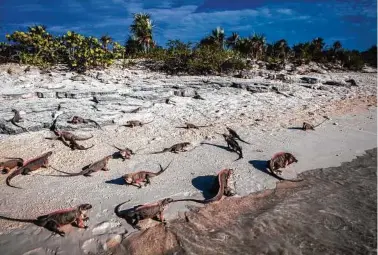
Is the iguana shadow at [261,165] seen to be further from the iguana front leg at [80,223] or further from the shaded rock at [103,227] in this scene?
the iguana front leg at [80,223]

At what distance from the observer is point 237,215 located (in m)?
5.71

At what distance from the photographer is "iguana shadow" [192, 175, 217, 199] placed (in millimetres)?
6410

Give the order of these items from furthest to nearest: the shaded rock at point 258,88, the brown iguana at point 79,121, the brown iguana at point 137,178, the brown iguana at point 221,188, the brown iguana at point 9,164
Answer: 1. the shaded rock at point 258,88
2. the brown iguana at point 79,121
3. the brown iguana at point 9,164
4. the brown iguana at point 137,178
5. the brown iguana at point 221,188

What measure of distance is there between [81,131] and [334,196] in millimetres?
7825

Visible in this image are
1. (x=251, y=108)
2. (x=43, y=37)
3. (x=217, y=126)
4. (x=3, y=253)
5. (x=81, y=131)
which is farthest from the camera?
(x=43, y=37)

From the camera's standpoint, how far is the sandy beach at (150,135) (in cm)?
571

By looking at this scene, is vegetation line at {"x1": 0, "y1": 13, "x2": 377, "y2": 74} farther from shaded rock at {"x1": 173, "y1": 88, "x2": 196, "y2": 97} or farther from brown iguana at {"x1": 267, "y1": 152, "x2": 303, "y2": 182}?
brown iguana at {"x1": 267, "y1": 152, "x2": 303, "y2": 182}

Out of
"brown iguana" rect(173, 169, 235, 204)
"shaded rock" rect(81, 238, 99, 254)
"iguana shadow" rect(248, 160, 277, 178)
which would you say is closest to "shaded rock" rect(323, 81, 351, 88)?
"iguana shadow" rect(248, 160, 277, 178)

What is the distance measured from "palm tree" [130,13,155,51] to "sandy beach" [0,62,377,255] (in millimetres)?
17184

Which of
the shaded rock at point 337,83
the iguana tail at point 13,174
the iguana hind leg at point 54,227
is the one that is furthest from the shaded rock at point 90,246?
the shaded rock at point 337,83

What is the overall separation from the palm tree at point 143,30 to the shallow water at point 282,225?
30363 millimetres

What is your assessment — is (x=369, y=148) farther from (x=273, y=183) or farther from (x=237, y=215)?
(x=237, y=215)

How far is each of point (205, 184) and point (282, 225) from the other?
2.01 m

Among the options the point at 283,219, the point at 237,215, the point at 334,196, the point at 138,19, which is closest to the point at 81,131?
the point at 237,215
